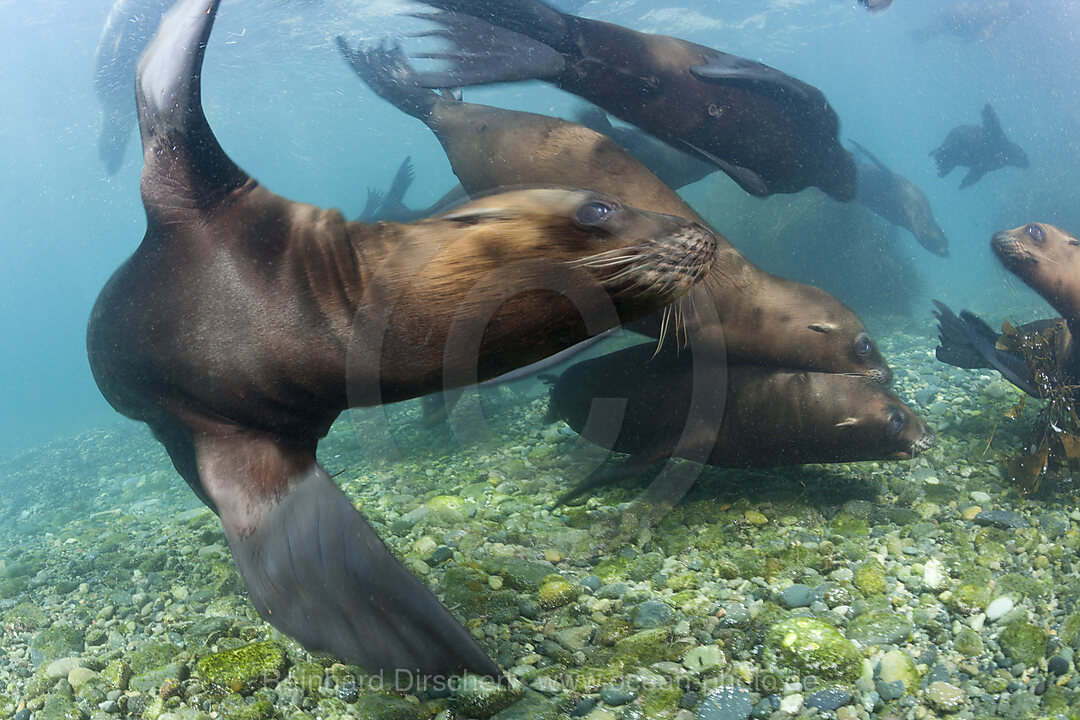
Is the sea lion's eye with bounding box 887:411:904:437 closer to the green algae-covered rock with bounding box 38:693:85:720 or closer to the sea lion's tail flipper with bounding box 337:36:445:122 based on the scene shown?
the green algae-covered rock with bounding box 38:693:85:720

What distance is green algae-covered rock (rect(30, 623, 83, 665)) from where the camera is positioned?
233cm

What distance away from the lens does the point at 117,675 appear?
1980mm

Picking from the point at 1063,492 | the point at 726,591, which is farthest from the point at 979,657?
the point at 1063,492

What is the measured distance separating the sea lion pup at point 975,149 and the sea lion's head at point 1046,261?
32.2 feet

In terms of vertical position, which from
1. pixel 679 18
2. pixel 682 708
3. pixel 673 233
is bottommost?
pixel 682 708

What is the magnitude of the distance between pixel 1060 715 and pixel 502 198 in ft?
6.93

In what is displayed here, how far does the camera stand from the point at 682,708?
168cm

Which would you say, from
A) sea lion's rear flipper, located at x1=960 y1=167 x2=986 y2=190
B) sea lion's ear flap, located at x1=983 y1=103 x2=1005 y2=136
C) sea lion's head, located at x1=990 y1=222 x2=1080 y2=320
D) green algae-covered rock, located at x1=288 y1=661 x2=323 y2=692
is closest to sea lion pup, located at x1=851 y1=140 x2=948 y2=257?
sea lion's rear flipper, located at x1=960 y1=167 x2=986 y2=190

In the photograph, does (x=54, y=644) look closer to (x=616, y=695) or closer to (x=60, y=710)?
(x=60, y=710)

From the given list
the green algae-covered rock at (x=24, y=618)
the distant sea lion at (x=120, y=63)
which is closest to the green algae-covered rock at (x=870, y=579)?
the green algae-covered rock at (x=24, y=618)

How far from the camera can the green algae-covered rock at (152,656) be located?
2.05 m

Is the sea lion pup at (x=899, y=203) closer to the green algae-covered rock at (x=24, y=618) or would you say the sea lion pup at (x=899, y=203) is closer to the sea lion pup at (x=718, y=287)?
the sea lion pup at (x=718, y=287)

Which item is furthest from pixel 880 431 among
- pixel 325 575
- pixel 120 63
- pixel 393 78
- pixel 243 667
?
pixel 120 63

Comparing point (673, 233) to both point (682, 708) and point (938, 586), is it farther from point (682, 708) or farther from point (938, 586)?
point (938, 586)
